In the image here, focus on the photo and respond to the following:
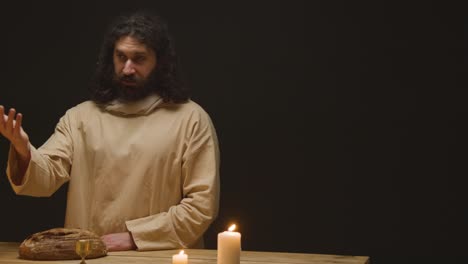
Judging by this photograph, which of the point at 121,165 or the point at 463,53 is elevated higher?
the point at 463,53

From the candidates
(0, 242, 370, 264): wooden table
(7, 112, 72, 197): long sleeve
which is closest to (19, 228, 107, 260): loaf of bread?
(0, 242, 370, 264): wooden table

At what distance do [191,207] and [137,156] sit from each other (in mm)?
381

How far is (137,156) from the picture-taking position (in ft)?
13.1

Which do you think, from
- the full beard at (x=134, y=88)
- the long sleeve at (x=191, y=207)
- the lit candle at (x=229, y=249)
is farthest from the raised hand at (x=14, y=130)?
the lit candle at (x=229, y=249)

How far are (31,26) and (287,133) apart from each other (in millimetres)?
1878

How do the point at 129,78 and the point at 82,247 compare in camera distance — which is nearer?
the point at 82,247

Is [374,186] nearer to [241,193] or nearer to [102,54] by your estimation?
[241,193]

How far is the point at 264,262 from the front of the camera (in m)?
3.37

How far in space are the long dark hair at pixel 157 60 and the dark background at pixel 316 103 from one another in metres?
1.04

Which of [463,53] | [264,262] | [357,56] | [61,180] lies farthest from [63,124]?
[463,53]

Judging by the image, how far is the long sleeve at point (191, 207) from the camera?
378 centimetres

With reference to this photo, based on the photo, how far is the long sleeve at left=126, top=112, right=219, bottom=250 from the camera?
149 inches

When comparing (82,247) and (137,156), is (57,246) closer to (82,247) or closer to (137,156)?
(82,247)

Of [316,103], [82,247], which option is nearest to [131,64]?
[82,247]
